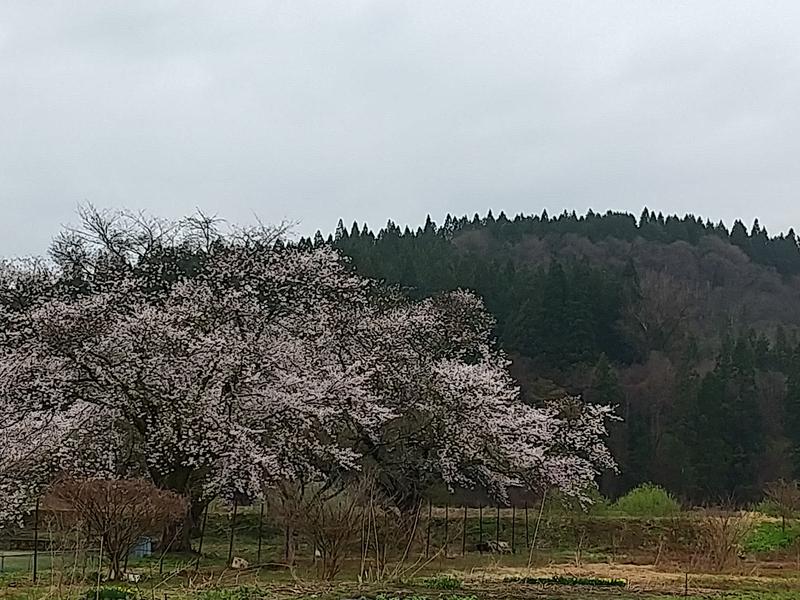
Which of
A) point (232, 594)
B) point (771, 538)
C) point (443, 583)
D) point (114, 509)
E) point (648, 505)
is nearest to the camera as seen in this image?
point (232, 594)

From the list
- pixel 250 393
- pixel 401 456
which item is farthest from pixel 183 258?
pixel 401 456

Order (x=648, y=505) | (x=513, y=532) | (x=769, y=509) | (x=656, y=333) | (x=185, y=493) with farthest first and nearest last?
(x=656, y=333)
(x=648, y=505)
(x=769, y=509)
(x=513, y=532)
(x=185, y=493)

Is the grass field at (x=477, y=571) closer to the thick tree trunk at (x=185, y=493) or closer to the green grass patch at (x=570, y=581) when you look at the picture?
the green grass patch at (x=570, y=581)

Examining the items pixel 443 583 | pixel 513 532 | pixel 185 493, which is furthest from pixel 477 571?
pixel 513 532

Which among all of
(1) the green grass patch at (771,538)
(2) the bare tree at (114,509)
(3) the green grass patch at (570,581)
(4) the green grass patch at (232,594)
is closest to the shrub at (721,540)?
(3) the green grass patch at (570,581)

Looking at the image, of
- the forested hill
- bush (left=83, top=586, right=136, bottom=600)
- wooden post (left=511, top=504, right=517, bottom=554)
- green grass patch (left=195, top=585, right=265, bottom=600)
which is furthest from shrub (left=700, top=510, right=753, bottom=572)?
the forested hill

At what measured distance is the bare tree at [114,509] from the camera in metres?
13.1

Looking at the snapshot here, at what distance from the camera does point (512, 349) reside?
4772 cm

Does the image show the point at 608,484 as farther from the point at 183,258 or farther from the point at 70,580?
the point at 70,580

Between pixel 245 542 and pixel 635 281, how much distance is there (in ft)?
115

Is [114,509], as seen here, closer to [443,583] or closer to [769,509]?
[443,583]

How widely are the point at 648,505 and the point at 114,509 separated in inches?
710

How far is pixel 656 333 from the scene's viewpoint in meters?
51.9

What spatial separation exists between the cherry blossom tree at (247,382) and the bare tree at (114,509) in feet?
13.9
